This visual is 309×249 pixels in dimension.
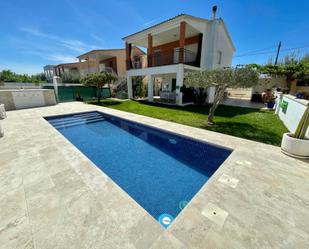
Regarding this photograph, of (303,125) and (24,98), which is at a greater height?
(303,125)

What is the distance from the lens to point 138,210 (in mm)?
2092

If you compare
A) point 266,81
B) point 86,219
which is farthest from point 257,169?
point 266,81

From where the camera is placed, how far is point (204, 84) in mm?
6402

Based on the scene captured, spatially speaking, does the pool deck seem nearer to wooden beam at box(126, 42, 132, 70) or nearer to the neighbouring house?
wooden beam at box(126, 42, 132, 70)

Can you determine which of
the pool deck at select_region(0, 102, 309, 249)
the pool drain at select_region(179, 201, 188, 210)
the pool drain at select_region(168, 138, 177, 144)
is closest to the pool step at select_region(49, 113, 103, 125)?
the pool deck at select_region(0, 102, 309, 249)

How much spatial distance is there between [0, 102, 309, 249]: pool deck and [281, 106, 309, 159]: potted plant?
0.28 metres

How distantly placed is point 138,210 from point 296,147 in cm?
441

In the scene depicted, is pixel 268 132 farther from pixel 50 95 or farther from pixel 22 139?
pixel 50 95

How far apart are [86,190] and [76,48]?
30.1 meters

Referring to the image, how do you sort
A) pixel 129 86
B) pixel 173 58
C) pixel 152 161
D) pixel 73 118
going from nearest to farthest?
pixel 152 161 → pixel 73 118 → pixel 173 58 → pixel 129 86

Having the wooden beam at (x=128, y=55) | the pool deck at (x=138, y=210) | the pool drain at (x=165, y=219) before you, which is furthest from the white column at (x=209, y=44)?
the pool drain at (x=165, y=219)

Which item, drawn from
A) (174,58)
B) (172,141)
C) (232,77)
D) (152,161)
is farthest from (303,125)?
(174,58)

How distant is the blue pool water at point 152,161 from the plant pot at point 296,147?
1489 mm

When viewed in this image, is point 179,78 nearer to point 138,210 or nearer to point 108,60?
point 138,210
